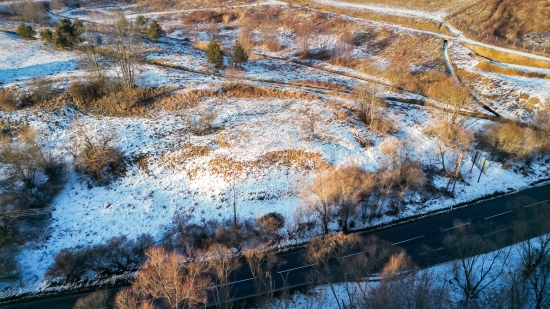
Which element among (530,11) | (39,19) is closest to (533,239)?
(530,11)

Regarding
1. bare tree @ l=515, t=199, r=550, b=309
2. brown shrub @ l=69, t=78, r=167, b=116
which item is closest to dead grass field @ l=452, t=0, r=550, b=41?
bare tree @ l=515, t=199, r=550, b=309

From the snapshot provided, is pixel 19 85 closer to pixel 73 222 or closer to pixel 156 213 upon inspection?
pixel 73 222

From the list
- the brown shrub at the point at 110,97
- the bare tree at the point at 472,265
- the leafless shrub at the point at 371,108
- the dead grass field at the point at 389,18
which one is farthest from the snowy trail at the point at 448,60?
the brown shrub at the point at 110,97

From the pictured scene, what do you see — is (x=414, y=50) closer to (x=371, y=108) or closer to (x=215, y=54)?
(x=371, y=108)

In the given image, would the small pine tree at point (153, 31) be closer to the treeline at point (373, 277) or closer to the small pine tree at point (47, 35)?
the small pine tree at point (47, 35)

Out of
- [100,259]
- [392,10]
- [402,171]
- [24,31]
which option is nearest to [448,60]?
[392,10]

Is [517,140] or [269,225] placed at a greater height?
[517,140]
